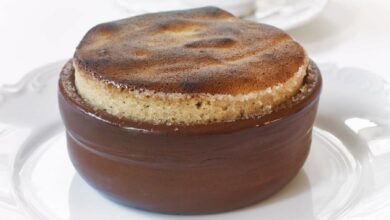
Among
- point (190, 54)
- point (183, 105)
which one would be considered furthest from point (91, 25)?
point (183, 105)

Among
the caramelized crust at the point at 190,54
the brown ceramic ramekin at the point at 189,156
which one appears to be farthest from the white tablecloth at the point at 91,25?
the brown ceramic ramekin at the point at 189,156

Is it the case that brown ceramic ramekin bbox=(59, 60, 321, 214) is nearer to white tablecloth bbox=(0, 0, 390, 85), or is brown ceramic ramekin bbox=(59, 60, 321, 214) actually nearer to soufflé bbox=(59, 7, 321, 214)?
soufflé bbox=(59, 7, 321, 214)

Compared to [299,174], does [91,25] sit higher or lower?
lower

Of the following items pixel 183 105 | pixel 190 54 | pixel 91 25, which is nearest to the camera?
pixel 183 105

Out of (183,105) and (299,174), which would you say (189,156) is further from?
(299,174)

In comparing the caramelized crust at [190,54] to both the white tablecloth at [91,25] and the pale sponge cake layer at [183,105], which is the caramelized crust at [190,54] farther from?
the white tablecloth at [91,25]

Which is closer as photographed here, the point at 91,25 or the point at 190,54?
the point at 190,54

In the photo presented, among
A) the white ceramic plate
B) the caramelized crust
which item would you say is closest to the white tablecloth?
the white ceramic plate
